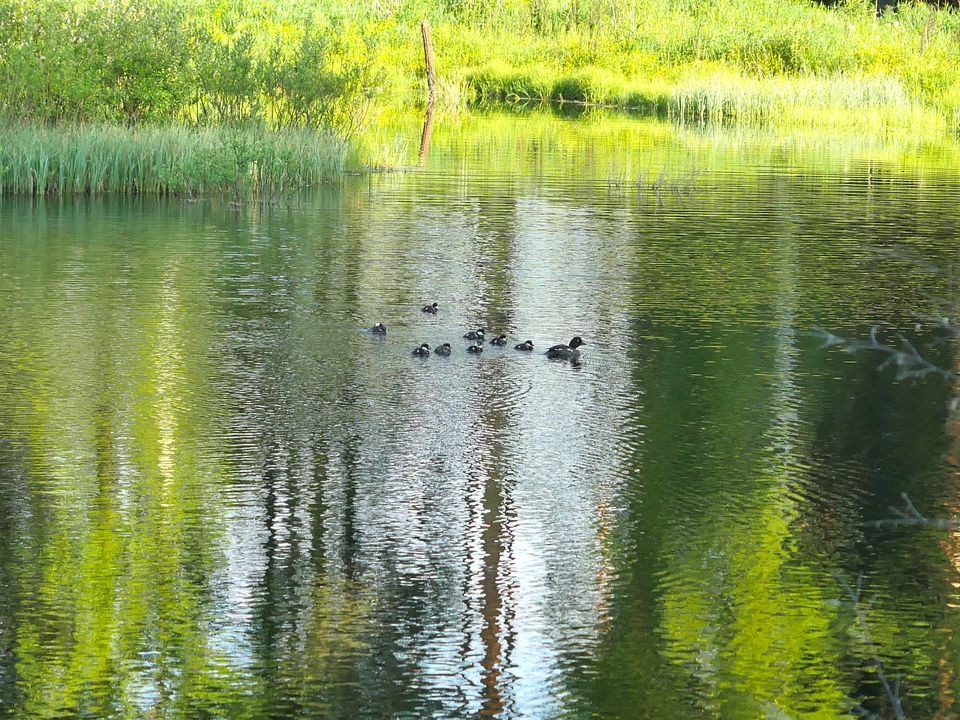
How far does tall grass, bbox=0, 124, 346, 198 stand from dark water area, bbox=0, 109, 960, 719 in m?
3.42

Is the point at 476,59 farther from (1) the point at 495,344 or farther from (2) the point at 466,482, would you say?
(2) the point at 466,482

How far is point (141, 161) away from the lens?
70.4ft

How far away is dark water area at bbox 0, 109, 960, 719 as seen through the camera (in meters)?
5.92

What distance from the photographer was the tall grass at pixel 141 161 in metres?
20.8

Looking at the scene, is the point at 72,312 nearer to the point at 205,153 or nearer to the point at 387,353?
the point at 387,353

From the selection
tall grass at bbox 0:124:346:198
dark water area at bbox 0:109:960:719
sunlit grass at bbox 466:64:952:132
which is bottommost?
dark water area at bbox 0:109:960:719

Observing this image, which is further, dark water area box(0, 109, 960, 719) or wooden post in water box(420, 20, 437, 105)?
wooden post in water box(420, 20, 437, 105)

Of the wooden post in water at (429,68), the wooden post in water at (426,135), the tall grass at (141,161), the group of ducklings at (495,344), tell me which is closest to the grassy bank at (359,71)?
the tall grass at (141,161)

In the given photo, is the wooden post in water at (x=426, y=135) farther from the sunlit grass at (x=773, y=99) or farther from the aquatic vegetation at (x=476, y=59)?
the sunlit grass at (x=773, y=99)

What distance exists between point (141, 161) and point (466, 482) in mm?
14251

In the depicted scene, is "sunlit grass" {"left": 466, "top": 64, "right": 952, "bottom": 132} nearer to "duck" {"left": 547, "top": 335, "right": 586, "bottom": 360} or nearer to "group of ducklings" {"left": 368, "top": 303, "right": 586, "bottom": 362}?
"group of ducklings" {"left": 368, "top": 303, "right": 586, "bottom": 362}

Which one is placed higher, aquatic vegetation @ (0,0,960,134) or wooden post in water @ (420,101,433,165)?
aquatic vegetation @ (0,0,960,134)

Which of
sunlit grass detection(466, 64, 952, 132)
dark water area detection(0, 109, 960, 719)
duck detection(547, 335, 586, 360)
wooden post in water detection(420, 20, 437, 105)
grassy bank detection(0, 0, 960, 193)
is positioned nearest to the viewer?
dark water area detection(0, 109, 960, 719)

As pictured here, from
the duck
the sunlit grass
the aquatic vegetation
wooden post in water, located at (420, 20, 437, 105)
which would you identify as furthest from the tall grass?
wooden post in water, located at (420, 20, 437, 105)
